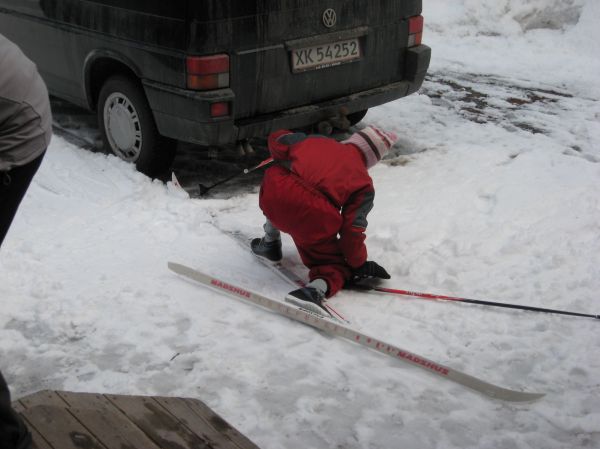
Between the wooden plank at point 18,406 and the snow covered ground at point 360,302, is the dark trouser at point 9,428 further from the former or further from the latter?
the snow covered ground at point 360,302

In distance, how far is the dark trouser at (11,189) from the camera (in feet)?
Answer: 8.06

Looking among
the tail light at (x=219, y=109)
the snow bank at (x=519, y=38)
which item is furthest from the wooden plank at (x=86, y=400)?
the snow bank at (x=519, y=38)

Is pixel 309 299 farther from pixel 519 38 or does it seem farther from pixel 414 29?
pixel 519 38

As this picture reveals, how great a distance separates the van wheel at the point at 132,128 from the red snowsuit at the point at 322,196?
160 centimetres

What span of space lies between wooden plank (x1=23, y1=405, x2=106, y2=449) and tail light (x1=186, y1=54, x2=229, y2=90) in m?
2.76

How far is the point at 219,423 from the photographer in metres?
2.83

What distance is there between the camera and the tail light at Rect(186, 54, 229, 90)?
4.93m

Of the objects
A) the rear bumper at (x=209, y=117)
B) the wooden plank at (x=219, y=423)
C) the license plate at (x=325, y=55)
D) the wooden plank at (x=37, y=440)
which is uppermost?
the license plate at (x=325, y=55)

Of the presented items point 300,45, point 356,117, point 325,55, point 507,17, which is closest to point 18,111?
point 300,45

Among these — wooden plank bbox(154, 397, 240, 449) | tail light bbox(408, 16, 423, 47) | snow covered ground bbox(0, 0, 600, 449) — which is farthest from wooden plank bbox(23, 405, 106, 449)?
tail light bbox(408, 16, 423, 47)

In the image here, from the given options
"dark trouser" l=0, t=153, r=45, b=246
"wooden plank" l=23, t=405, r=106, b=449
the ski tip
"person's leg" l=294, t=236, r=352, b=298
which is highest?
"dark trouser" l=0, t=153, r=45, b=246

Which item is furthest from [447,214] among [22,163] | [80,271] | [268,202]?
[22,163]

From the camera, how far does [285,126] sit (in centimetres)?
552

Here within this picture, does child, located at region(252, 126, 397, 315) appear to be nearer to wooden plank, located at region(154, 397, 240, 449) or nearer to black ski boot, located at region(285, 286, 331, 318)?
black ski boot, located at region(285, 286, 331, 318)
